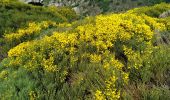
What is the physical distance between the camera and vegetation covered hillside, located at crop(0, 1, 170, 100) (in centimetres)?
657

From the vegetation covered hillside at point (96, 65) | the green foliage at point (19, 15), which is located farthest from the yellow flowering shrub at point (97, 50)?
the green foliage at point (19, 15)

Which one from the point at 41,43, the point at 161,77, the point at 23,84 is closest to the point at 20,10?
the point at 41,43

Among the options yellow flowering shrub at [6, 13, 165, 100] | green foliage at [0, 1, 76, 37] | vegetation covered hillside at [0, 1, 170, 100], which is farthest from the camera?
green foliage at [0, 1, 76, 37]

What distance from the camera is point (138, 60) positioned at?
7156 millimetres

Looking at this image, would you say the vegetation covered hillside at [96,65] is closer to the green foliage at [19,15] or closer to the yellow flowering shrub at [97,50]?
the yellow flowering shrub at [97,50]

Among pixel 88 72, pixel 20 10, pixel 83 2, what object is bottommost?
pixel 83 2

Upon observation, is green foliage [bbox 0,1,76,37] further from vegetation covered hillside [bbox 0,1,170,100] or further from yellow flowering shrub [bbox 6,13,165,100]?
vegetation covered hillside [bbox 0,1,170,100]

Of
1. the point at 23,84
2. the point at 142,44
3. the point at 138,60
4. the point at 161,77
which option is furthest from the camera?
the point at 142,44

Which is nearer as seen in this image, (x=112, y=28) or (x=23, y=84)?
(x=23, y=84)

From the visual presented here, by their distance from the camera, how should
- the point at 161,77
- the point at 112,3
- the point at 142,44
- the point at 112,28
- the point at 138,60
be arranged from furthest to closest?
the point at 112,3 < the point at 112,28 < the point at 142,44 < the point at 138,60 < the point at 161,77

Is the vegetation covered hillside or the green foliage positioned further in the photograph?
the green foliage

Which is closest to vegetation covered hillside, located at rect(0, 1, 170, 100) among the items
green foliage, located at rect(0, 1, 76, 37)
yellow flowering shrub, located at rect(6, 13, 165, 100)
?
yellow flowering shrub, located at rect(6, 13, 165, 100)

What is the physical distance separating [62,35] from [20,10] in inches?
540

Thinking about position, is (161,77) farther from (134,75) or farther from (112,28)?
(112,28)
